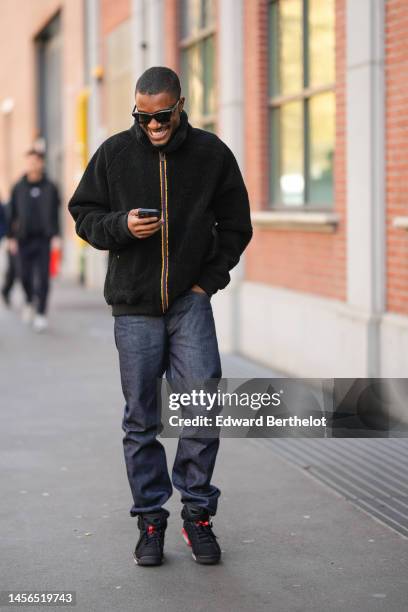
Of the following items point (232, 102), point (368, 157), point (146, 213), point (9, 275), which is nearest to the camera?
point (146, 213)

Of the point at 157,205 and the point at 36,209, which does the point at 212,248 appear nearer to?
the point at 157,205

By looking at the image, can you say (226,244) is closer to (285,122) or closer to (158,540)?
(158,540)

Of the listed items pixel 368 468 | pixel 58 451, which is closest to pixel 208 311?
pixel 368 468

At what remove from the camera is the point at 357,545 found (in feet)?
16.5

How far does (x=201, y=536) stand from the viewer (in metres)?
4.83

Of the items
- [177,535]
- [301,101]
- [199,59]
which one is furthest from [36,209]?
[177,535]

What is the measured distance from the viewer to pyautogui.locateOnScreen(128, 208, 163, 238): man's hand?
14.8 feet

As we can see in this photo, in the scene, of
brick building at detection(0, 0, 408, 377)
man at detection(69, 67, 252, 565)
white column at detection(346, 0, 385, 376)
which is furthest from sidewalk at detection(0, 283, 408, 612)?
brick building at detection(0, 0, 408, 377)

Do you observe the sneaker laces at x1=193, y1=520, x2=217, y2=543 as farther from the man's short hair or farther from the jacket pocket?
the man's short hair

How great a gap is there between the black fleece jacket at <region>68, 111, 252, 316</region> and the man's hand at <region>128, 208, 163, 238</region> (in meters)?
0.07

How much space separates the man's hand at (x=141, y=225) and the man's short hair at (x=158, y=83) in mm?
450

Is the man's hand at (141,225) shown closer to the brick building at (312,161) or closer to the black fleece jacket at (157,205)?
the black fleece jacket at (157,205)

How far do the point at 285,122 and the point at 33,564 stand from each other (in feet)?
21.9

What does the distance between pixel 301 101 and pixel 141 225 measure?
5.98m
